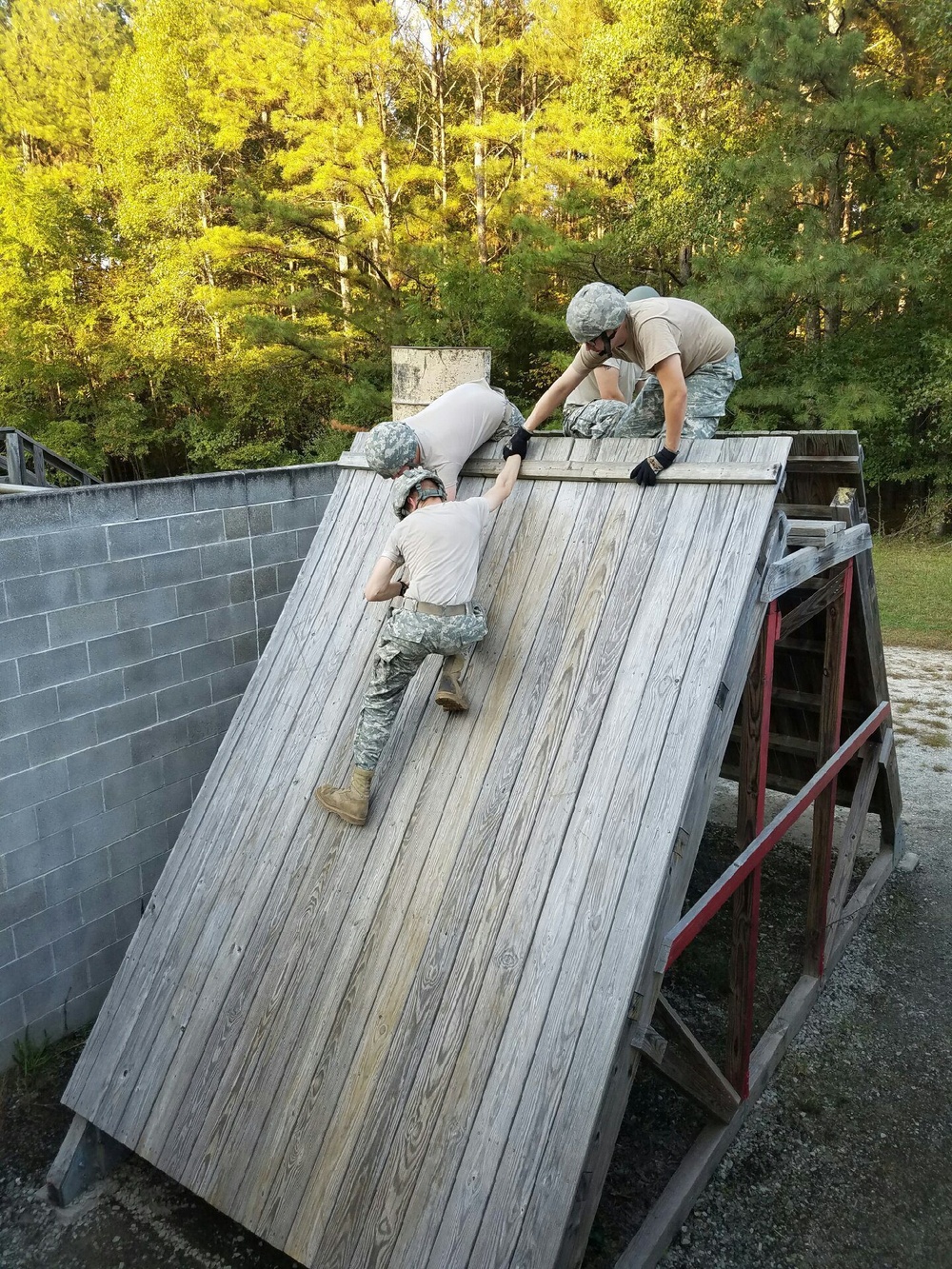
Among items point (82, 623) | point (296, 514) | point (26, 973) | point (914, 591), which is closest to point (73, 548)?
point (82, 623)

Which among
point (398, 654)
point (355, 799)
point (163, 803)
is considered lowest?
point (163, 803)

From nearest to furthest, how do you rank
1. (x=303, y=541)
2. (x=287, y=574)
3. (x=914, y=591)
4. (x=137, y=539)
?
(x=137, y=539) < (x=287, y=574) < (x=303, y=541) < (x=914, y=591)

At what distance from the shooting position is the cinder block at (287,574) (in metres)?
5.92

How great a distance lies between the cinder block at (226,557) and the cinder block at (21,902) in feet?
6.34

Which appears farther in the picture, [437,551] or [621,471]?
[621,471]

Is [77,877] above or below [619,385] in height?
below

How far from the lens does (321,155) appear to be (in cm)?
2145

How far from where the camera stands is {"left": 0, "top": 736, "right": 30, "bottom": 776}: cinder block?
430cm

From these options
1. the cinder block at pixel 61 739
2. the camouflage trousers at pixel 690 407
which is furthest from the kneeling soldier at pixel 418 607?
the cinder block at pixel 61 739

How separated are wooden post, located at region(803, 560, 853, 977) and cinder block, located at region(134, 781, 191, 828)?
12.1 ft

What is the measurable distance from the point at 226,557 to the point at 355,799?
2377 millimetres

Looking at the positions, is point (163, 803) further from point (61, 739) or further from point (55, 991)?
point (55, 991)

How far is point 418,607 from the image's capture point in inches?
139

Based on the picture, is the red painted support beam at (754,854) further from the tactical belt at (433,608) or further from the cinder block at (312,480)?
the cinder block at (312,480)
